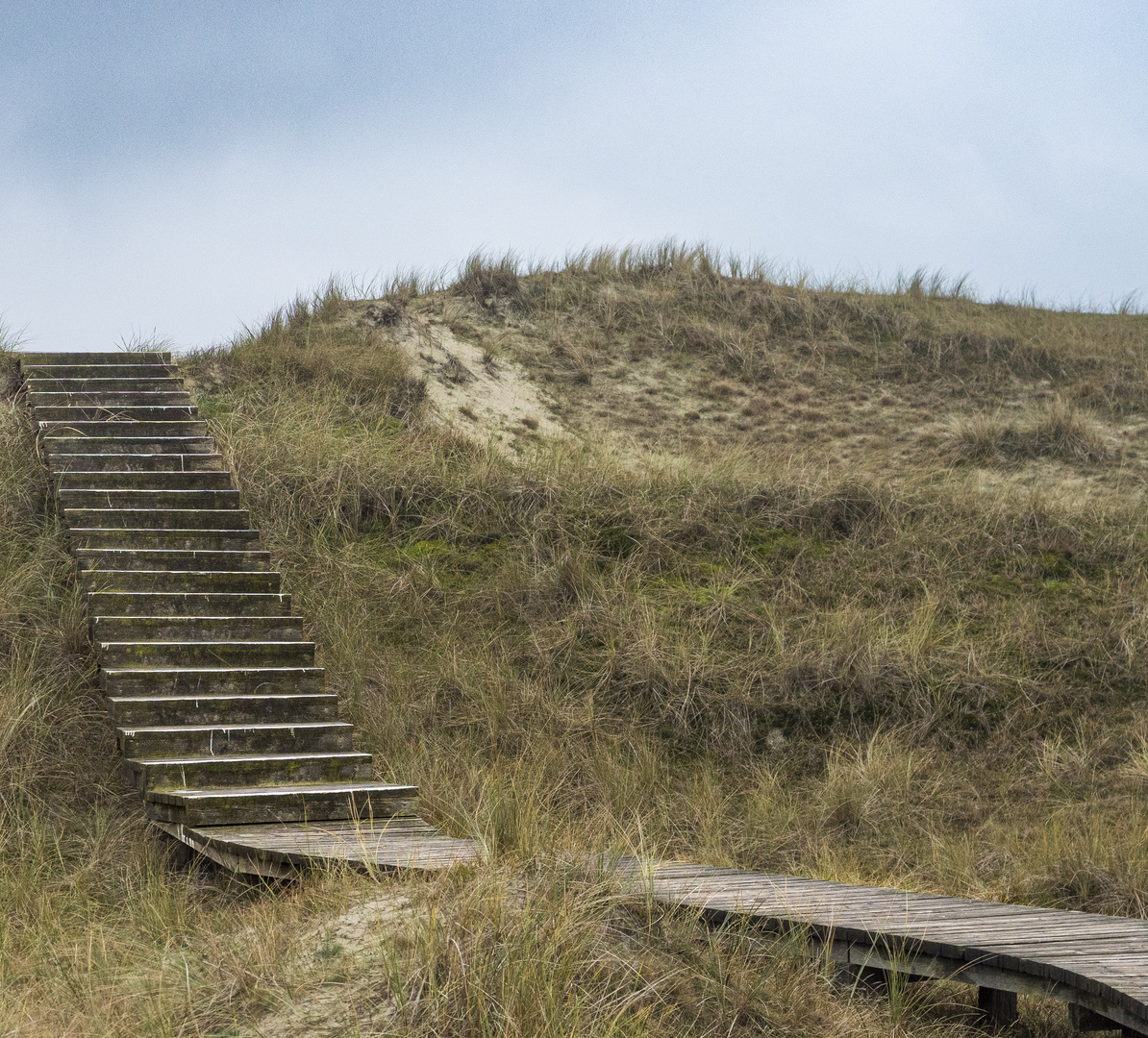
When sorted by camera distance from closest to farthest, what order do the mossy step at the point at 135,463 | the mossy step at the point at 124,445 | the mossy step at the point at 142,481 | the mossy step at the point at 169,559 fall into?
the mossy step at the point at 169,559, the mossy step at the point at 142,481, the mossy step at the point at 135,463, the mossy step at the point at 124,445

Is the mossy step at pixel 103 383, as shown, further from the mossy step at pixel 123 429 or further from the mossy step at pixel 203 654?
the mossy step at pixel 203 654

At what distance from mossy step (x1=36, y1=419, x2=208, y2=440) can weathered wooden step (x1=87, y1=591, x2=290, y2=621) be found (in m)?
2.42

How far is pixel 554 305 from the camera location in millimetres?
16125

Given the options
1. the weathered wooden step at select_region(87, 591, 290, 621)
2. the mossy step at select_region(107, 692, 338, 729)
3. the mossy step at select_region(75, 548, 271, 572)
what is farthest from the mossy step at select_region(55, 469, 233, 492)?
the mossy step at select_region(107, 692, 338, 729)

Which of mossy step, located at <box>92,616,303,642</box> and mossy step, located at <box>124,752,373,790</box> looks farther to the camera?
mossy step, located at <box>92,616,303,642</box>

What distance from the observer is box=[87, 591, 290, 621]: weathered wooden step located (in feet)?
24.5

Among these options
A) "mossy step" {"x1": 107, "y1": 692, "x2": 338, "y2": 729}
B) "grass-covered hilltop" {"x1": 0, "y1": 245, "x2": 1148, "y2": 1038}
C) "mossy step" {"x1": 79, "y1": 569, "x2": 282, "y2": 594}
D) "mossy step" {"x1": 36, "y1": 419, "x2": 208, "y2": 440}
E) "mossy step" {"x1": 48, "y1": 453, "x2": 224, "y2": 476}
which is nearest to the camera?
"grass-covered hilltop" {"x1": 0, "y1": 245, "x2": 1148, "y2": 1038}

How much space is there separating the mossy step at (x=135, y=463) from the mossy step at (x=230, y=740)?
10.4 feet

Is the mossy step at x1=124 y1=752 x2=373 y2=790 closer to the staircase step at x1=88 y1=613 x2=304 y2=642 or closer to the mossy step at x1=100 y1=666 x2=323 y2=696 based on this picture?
the mossy step at x1=100 y1=666 x2=323 y2=696

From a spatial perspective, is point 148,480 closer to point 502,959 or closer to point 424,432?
point 424,432

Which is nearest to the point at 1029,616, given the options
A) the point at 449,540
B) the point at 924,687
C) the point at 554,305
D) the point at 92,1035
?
the point at 924,687

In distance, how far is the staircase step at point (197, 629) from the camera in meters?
7.24

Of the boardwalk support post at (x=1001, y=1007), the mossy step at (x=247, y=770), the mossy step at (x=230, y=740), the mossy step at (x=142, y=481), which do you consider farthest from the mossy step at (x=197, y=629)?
the boardwalk support post at (x=1001, y=1007)

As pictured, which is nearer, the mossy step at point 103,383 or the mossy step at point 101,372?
the mossy step at point 103,383
